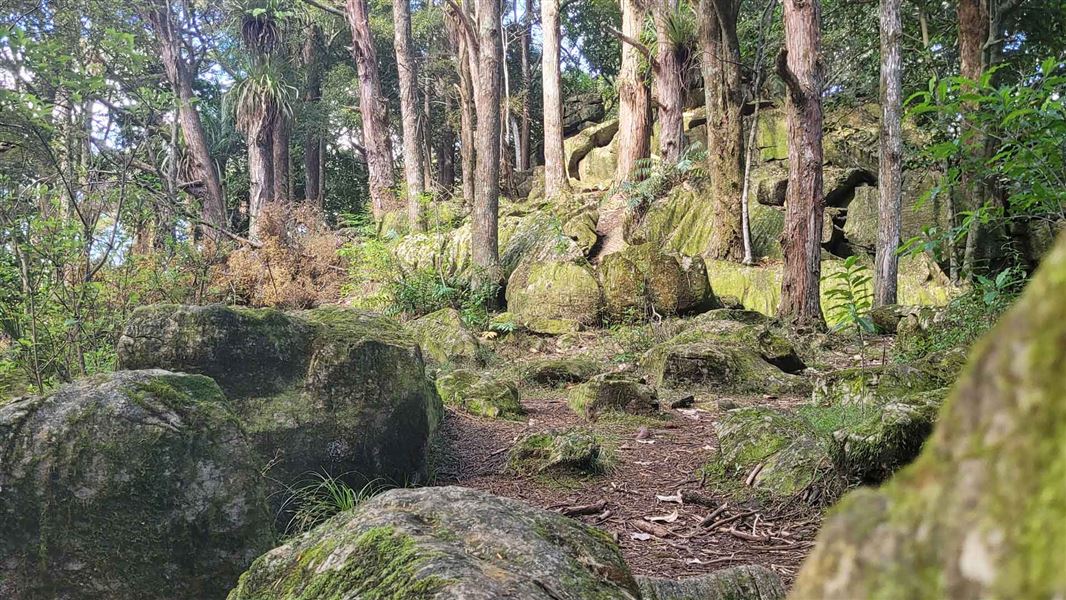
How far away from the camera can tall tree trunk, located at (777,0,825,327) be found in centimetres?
995

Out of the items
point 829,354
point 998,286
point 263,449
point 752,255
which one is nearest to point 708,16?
point 752,255

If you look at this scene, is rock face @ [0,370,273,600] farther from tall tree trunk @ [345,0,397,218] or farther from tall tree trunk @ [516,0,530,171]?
tall tree trunk @ [516,0,530,171]

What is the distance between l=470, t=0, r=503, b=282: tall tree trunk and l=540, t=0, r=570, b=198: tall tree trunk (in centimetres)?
474

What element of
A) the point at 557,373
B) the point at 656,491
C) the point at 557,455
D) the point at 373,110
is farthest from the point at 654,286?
the point at 373,110

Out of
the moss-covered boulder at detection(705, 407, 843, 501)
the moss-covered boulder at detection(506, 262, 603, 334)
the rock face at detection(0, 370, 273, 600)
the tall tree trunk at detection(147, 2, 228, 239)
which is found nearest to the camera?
the rock face at detection(0, 370, 273, 600)

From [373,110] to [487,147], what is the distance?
25.6 ft

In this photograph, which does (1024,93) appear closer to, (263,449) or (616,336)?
(263,449)

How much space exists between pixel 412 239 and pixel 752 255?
7111mm

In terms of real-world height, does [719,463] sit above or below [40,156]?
below

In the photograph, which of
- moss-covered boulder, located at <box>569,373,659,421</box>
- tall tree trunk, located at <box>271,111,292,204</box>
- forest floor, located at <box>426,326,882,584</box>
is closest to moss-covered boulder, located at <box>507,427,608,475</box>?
forest floor, located at <box>426,326,882,584</box>

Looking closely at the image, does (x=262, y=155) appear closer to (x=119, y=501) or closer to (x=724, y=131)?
(x=724, y=131)

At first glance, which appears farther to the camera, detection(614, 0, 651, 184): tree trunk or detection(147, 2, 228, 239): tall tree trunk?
detection(147, 2, 228, 239): tall tree trunk

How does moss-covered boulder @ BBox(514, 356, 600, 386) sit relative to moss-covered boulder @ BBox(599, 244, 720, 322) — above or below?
below

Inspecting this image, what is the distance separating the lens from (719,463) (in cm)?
471
